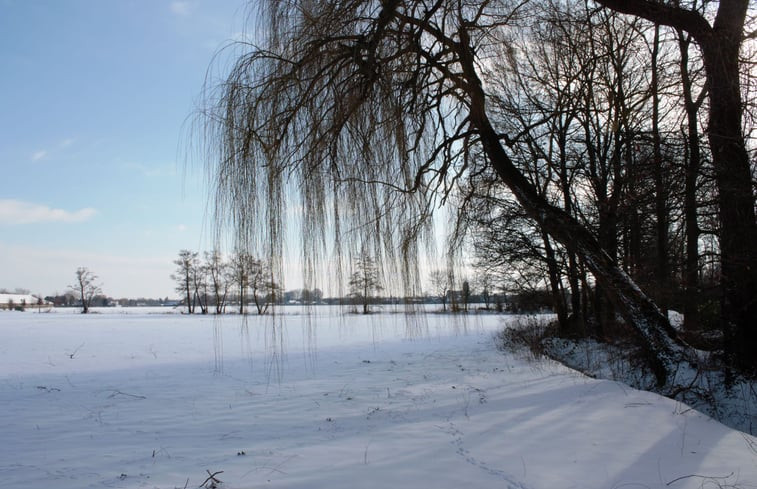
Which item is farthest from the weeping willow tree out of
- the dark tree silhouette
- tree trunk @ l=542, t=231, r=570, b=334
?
tree trunk @ l=542, t=231, r=570, b=334

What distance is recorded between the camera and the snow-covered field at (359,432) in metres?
3.23

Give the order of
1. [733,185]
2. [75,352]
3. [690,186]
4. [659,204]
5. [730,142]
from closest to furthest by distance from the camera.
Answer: [733,185] → [730,142] → [690,186] → [659,204] → [75,352]

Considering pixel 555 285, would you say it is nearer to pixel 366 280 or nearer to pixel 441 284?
pixel 441 284

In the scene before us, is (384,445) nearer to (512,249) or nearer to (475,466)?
(475,466)

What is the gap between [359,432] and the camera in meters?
4.80

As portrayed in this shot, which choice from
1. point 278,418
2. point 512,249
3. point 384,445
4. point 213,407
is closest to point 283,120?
point 384,445

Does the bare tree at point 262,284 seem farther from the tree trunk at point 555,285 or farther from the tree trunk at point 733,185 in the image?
the tree trunk at point 555,285

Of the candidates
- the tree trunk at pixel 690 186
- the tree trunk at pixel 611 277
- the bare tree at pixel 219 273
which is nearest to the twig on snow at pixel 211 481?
the bare tree at pixel 219 273

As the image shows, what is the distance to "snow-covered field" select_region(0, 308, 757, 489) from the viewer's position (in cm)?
323

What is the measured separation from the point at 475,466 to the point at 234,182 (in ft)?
9.58

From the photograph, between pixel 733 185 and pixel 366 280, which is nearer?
pixel 366 280

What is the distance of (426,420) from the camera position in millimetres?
5148

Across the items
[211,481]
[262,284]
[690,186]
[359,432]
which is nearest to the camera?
[262,284]

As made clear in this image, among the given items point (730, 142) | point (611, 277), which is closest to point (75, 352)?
point (611, 277)
